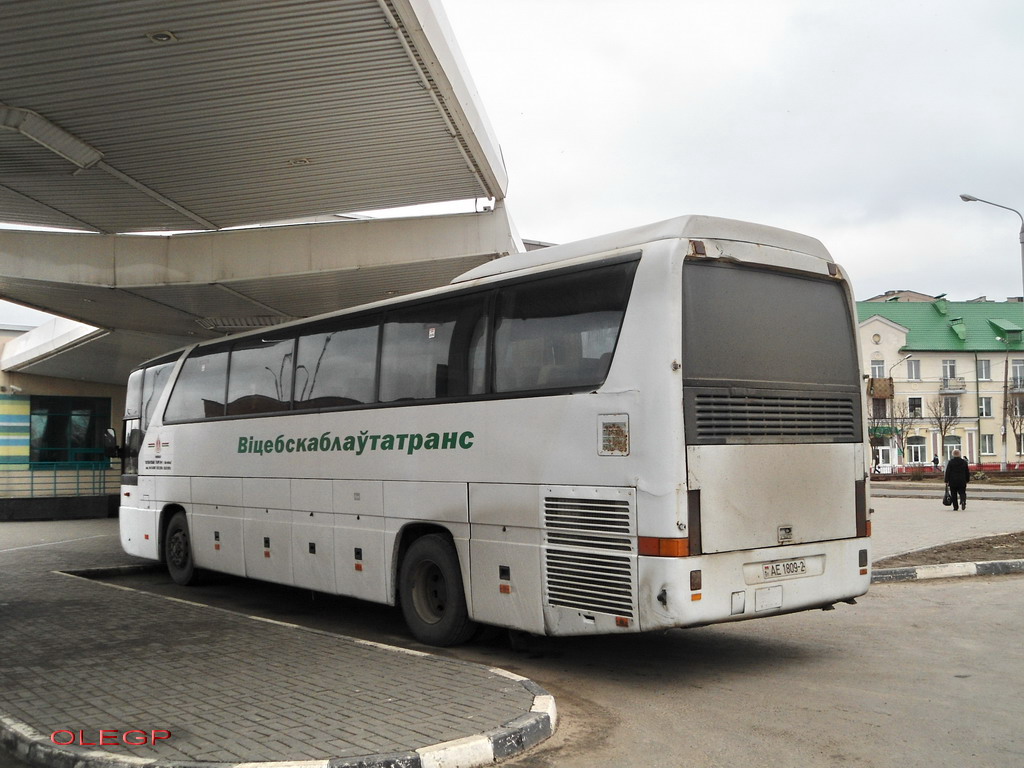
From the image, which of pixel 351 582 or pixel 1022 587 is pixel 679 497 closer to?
pixel 351 582

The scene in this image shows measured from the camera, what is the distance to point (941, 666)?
25.5ft

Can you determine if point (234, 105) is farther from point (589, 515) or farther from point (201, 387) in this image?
point (589, 515)

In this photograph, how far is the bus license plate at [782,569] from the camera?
295 inches

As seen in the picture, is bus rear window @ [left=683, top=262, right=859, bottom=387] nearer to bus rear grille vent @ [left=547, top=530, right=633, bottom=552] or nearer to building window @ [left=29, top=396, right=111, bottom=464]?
bus rear grille vent @ [left=547, top=530, right=633, bottom=552]

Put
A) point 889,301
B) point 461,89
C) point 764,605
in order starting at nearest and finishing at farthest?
point 764,605
point 461,89
point 889,301

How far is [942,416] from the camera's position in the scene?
244ft

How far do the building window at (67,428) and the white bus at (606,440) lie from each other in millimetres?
29899

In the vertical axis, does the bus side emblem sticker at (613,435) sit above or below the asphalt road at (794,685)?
above

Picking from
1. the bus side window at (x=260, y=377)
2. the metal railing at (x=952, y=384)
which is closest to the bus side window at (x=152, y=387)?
the bus side window at (x=260, y=377)

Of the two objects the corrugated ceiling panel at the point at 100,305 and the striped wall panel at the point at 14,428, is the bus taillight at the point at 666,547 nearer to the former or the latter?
the corrugated ceiling panel at the point at 100,305

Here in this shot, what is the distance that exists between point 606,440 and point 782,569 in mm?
1742

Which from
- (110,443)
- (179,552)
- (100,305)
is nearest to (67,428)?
(100,305)

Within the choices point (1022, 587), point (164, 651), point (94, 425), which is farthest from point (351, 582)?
point (94, 425)

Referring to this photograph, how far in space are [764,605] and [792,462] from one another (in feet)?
3.81
